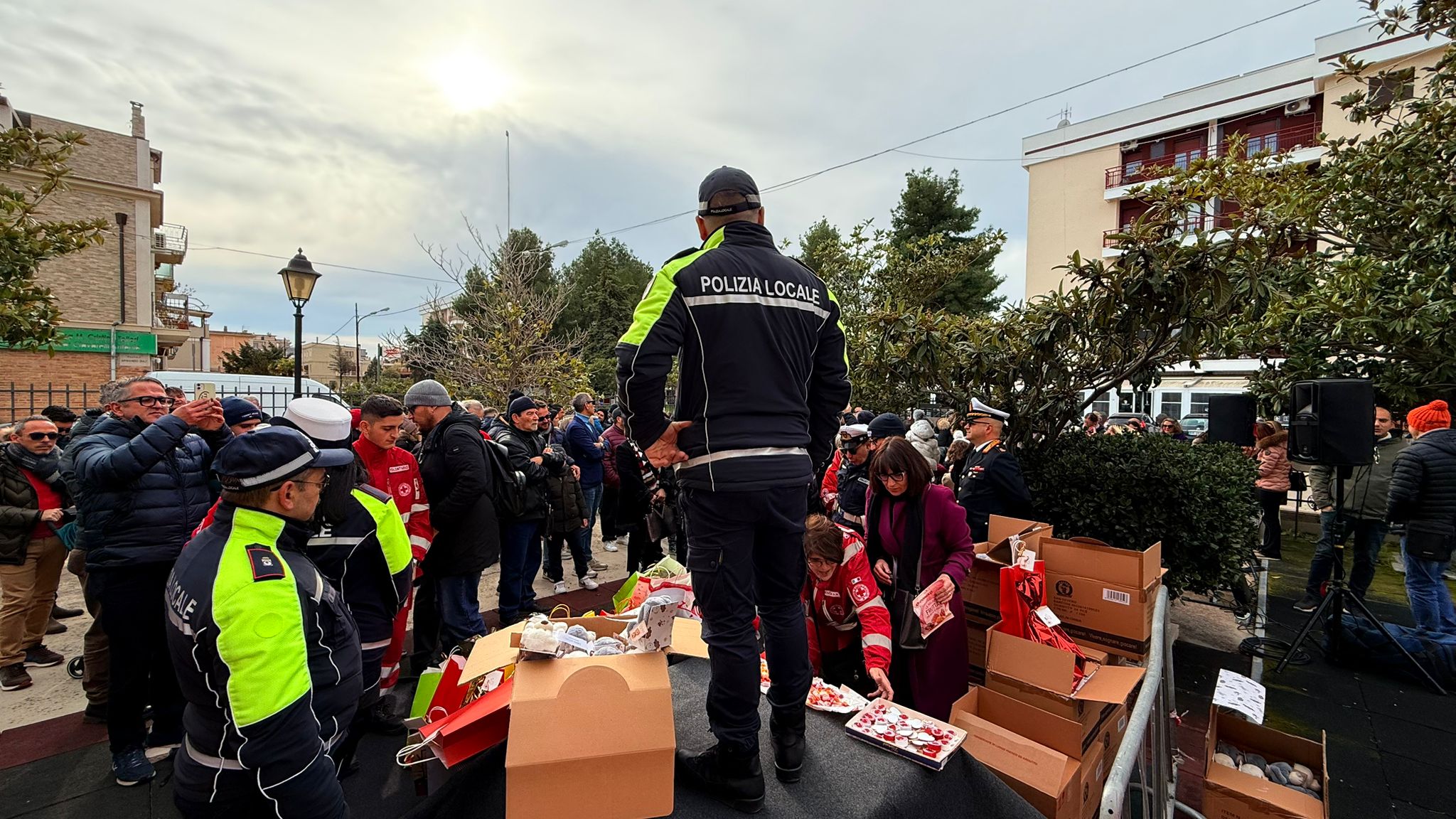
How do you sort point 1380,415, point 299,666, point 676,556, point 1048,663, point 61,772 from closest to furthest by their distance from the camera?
point 299,666 < point 1048,663 < point 61,772 < point 1380,415 < point 676,556

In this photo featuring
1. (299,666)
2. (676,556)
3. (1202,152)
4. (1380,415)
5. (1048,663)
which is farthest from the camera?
(1202,152)

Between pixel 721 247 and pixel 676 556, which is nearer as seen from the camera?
pixel 721 247

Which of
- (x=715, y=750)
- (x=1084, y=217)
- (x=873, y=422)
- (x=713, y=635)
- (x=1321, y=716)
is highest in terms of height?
(x=1084, y=217)

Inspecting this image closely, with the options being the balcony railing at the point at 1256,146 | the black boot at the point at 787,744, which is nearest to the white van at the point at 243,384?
the black boot at the point at 787,744

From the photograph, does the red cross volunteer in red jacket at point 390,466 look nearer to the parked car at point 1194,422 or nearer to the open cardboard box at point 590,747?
the open cardboard box at point 590,747

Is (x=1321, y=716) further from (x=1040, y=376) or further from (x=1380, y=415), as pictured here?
(x=1380, y=415)

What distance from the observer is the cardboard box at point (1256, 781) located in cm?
255

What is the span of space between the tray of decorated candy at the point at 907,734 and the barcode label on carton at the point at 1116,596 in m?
1.42

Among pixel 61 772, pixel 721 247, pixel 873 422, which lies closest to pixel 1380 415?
pixel 873 422

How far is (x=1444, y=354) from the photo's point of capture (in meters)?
6.15

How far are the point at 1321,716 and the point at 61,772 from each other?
7256mm

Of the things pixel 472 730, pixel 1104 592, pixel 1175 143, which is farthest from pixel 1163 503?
pixel 1175 143

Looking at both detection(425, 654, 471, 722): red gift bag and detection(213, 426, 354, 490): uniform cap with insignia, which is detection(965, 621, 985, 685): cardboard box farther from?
detection(213, 426, 354, 490): uniform cap with insignia

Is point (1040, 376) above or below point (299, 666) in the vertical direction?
above
